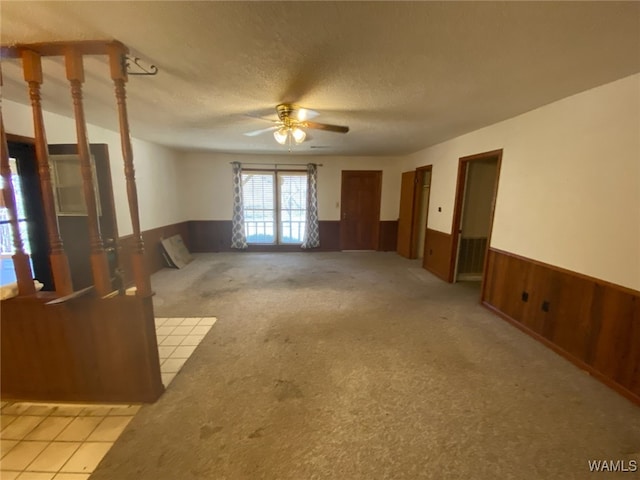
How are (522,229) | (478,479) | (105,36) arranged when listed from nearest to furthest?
1. (478,479)
2. (105,36)
3. (522,229)

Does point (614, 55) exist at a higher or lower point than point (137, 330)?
higher

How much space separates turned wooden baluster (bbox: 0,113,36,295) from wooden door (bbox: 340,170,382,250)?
5.22 meters

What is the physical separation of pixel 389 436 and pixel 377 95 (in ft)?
8.08

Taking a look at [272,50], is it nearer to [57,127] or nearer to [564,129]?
[564,129]

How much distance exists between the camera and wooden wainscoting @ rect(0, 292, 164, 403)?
1.78 meters

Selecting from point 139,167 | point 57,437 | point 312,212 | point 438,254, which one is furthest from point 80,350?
point 312,212

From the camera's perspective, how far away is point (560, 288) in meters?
2.46

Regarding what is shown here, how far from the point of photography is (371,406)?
1831 mm

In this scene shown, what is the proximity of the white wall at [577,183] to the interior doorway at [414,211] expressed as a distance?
7.37 ft

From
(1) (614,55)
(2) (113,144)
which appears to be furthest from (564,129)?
(2) (113,144)

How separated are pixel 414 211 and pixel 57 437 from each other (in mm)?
5589

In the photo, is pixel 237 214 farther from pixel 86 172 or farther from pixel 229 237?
pixel 86 172

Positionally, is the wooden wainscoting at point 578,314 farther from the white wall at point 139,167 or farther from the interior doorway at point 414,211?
the white wall at point 139,167

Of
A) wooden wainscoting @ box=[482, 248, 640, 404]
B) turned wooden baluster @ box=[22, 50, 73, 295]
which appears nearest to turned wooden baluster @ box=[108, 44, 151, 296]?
turned wooden baluster @ box=[22, 50, 73, 295]
